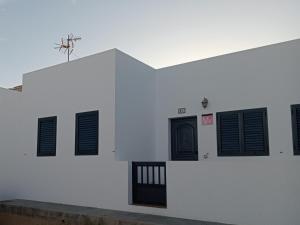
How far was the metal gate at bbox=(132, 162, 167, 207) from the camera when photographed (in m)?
6.75

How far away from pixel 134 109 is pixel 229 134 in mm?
2521

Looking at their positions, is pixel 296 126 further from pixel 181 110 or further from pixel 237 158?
pixel 181 110

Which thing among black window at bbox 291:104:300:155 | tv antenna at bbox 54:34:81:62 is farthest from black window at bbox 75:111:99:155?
black window at bbox 291:104:300:155

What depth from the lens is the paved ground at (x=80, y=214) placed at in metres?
5.87

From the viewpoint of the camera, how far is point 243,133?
7363 mm

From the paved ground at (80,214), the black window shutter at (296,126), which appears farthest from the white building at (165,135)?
the paved ground at (80,214)

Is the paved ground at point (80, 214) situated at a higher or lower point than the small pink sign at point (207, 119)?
lower

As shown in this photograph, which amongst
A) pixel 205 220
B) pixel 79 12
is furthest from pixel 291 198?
pixel 79 12

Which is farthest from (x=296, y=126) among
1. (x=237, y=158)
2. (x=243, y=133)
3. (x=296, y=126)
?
(x=237, y=158)

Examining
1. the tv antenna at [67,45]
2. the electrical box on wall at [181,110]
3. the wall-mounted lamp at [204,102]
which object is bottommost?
the electrical box on wall at [181,110]

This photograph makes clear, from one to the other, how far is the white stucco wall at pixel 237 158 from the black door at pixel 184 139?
0.59ft

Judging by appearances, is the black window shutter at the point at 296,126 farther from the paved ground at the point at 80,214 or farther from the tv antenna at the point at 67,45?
the tv antenna at the point at 67,45

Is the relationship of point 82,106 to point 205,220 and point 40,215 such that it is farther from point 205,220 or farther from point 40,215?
point 205,220

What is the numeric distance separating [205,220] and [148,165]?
1723mm
